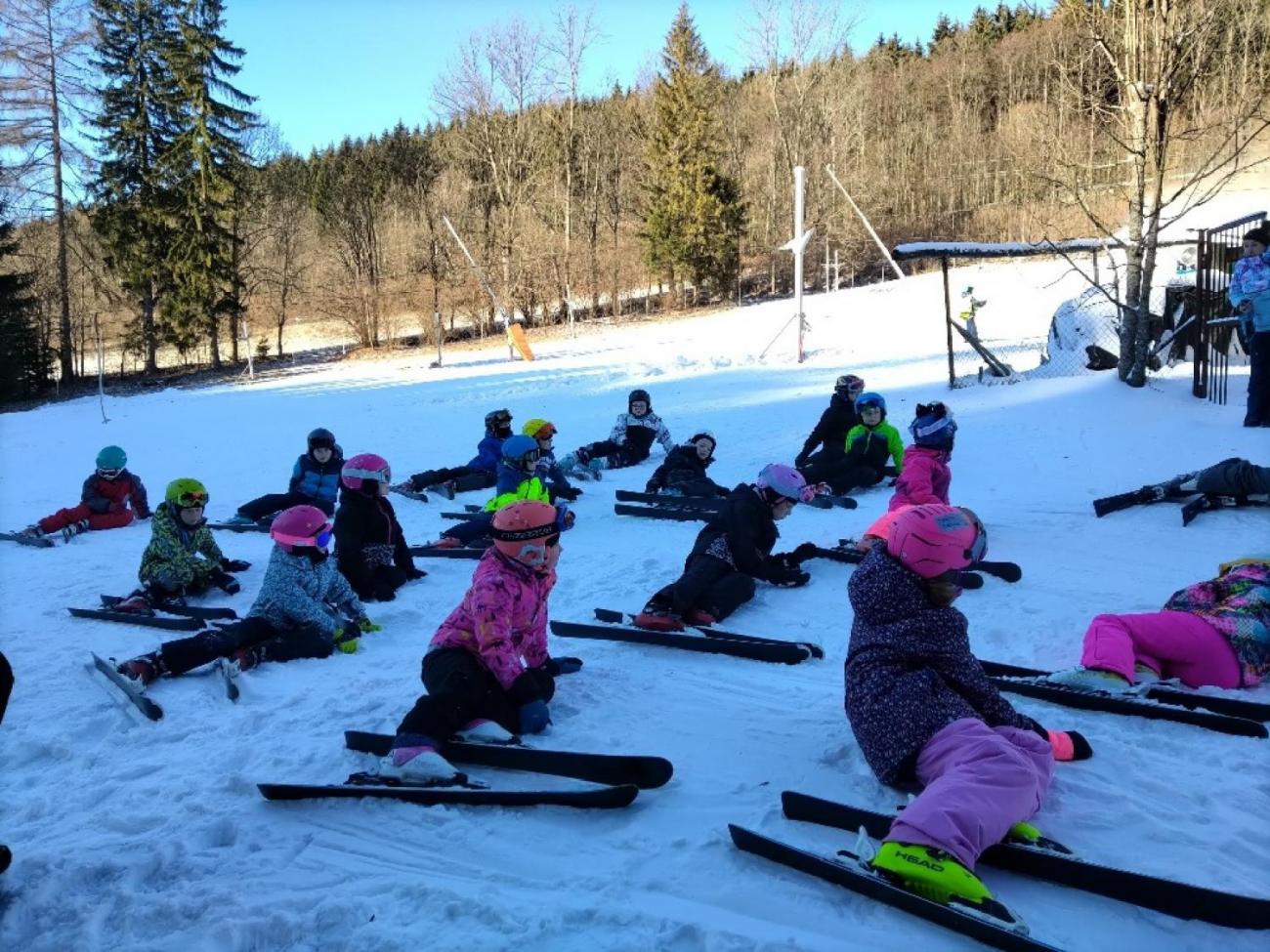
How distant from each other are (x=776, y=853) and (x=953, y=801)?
582 mm

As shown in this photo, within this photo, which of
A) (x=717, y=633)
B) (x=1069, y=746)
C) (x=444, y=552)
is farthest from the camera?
(x=444, y=552)

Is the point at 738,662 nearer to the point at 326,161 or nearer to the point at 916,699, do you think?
the point at 916,699

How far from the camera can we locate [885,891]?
265cm

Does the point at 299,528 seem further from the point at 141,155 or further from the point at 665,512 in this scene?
the point at 141,155

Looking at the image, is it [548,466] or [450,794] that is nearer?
[450,794]

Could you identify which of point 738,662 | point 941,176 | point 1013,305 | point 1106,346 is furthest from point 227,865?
point 941,176

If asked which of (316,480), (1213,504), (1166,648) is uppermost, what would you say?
(316,480)

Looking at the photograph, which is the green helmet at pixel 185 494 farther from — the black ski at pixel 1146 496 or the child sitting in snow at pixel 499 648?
the black ski at pixel 1146 496

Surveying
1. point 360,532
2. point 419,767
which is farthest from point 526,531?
point 360,532

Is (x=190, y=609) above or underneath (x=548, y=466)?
underneath

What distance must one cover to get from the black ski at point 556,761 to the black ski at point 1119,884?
0.78 m

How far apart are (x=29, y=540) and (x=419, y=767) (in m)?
7.64

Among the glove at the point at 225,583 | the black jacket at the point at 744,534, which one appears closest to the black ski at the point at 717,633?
the black jacket at the point at 744,534

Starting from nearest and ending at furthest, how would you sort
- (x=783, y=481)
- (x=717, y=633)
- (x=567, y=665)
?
(x=567, y=665)
(x=717, y=633)
(x=783, y=481)
